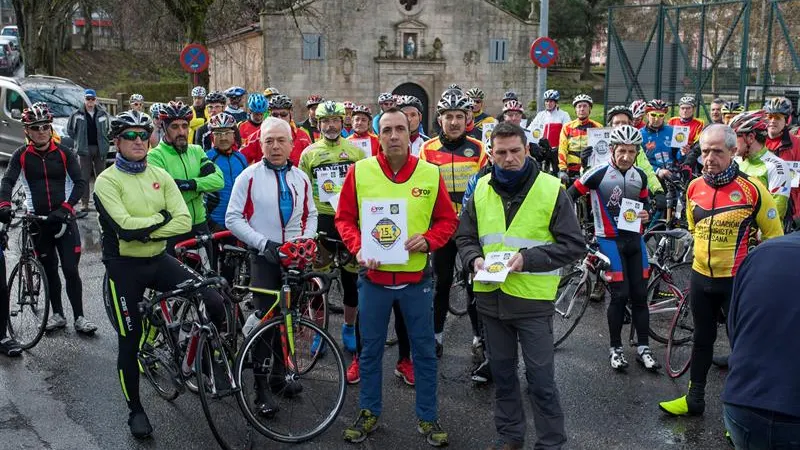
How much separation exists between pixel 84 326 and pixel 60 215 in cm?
114

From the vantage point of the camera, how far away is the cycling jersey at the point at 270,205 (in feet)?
19.3

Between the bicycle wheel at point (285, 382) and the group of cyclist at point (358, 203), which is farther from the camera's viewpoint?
the group of cyclist at point (358, 203)

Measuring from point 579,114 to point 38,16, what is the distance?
31.2m

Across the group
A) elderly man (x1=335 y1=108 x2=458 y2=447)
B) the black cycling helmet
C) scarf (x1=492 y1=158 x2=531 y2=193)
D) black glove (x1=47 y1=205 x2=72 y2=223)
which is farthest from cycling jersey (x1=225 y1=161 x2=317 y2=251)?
black glove (x1=47 y1=205 x2=72 y2=223)

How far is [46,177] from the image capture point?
7.49 m

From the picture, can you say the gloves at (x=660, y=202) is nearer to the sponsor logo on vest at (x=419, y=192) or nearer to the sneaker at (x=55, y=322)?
the sponsor logo on vest at (x=419, y=192)

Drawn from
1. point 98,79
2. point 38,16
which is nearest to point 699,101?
point 38,16

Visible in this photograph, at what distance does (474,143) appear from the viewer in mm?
6891

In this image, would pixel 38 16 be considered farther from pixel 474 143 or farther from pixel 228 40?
pixel 474 143

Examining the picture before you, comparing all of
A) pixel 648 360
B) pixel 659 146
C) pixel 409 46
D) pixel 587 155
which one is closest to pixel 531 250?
A: pixel 648 360

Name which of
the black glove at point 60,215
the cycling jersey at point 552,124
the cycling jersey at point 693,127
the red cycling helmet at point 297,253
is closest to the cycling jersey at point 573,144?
the cycling jersey at point 693,127

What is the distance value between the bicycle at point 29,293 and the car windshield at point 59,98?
1366 cm

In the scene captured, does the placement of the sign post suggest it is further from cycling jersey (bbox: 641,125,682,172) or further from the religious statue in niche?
the religious statue in niche

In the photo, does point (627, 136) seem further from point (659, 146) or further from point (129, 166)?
point (659, 146)
